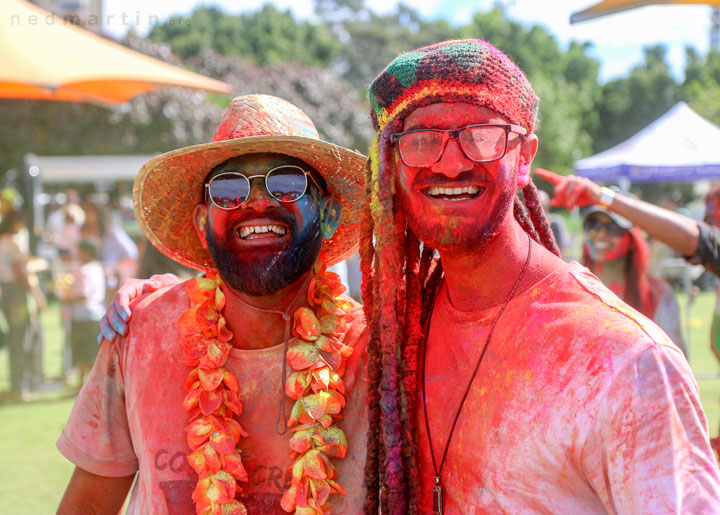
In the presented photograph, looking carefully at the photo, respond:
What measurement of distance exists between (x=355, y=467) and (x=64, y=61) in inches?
194

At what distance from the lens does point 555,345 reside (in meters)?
1.57

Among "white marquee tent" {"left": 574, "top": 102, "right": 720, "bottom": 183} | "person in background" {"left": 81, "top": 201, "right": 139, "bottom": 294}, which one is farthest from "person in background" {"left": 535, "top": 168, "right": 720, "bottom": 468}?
"person in background" {"left": 81, "top": 201, "right": 139, "bottom": 294}

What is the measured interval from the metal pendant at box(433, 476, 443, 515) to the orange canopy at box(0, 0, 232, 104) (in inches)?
191

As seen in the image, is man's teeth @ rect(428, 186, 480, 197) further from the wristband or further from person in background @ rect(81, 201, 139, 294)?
person in background @ rect(81, 201, 139, 294)

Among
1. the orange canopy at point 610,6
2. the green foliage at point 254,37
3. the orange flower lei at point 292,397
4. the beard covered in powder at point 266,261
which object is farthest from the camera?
the green foliage at point 254,37

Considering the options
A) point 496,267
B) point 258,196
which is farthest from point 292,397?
point 496,267

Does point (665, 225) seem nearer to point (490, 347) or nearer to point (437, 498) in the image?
point (490, 347)

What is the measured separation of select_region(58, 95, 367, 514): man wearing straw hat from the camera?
2041mm

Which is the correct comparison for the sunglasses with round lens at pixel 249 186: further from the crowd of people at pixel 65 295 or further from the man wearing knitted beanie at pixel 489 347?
the crowd of people at pixel 65 295

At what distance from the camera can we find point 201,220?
241cm

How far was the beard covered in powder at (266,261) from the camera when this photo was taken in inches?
84.8

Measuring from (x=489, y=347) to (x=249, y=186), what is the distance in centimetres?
94

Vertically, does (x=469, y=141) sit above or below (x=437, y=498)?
above

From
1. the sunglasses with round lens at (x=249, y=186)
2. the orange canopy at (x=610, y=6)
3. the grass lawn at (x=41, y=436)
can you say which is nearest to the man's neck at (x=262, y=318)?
the sunglasses with round lens at (x=249, y=186)
